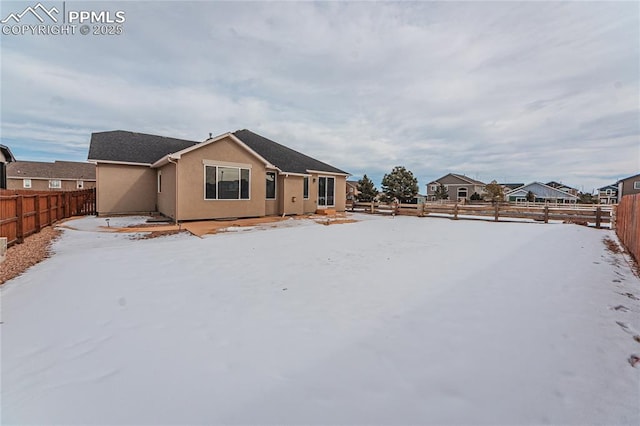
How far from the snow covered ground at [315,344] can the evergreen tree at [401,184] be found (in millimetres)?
24322

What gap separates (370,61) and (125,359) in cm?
1405

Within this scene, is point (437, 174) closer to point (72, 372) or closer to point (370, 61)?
point (370, 61)

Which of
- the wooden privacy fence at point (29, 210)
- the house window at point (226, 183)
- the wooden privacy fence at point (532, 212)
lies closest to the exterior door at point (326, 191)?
the wooden privacy fence at point (532, 212)

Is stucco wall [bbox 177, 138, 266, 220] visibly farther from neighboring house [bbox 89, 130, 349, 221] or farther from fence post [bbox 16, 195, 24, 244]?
fence post [bbox 16, 195, 24, 244]

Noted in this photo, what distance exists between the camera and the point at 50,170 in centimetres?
3259

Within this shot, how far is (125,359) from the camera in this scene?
99.3 inches

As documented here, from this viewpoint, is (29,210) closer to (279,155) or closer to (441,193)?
(279,155)

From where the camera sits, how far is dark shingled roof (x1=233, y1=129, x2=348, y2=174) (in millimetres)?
16237

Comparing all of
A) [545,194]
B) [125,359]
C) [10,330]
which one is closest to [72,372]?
[125,359]

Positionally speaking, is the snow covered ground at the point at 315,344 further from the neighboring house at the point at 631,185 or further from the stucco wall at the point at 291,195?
the neighboring house at the point at 631,185

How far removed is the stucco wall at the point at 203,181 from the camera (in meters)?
11.3

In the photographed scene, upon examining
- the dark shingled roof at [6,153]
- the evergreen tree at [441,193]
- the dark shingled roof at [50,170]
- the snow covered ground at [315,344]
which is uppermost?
the dark shingled roof at [50,170]

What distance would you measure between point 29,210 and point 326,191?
13.8 meters

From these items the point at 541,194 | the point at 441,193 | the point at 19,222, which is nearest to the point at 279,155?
the point at 19,222
